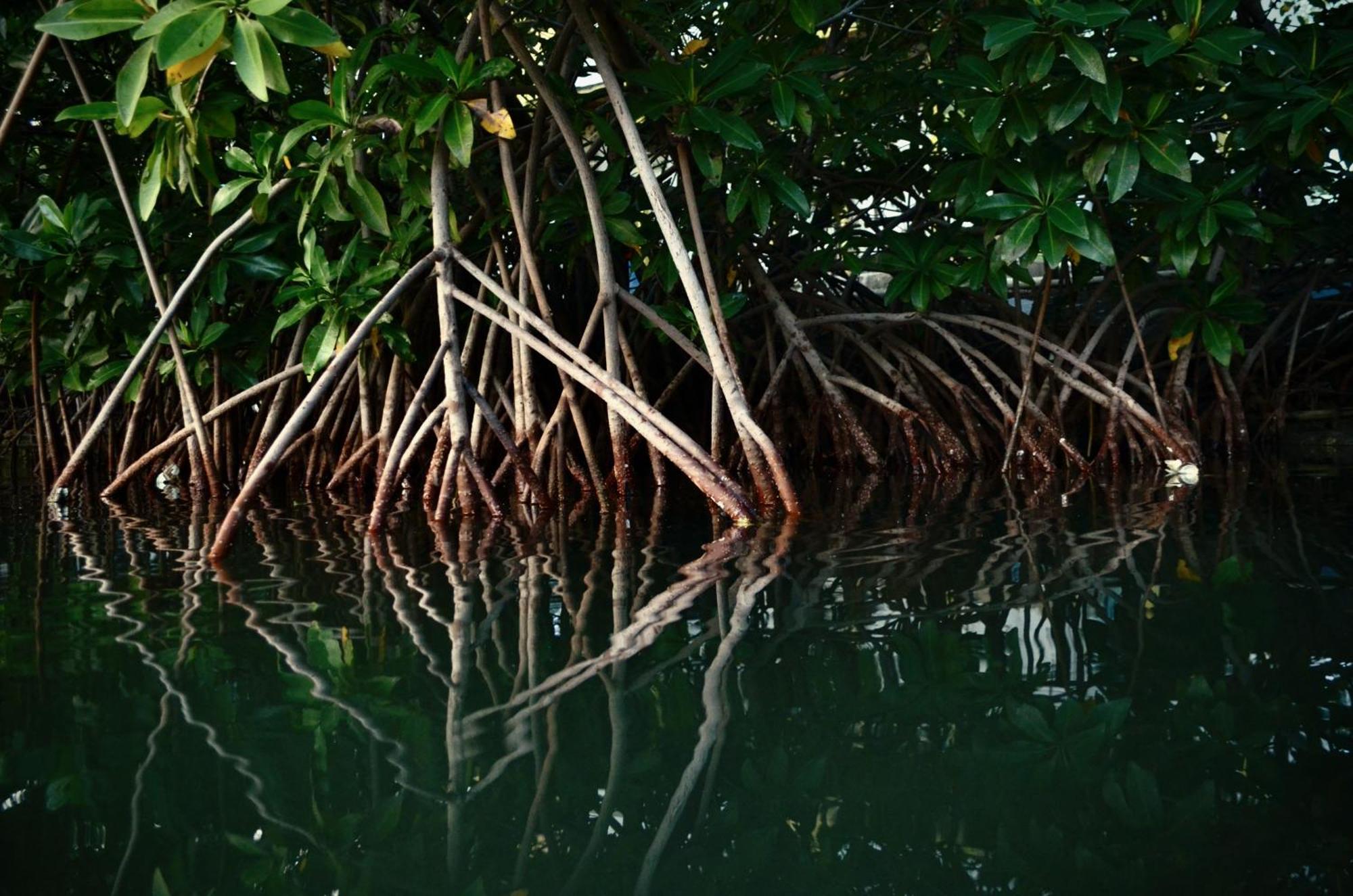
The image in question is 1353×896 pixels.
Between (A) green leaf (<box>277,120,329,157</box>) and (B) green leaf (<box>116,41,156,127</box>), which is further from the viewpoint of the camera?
(A) green leaf (<box>277,120,329,157</box>)

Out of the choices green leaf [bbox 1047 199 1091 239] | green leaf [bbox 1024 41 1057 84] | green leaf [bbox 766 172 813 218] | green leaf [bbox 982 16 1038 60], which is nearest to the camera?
green leaf [bbox 982 16 1038 60]

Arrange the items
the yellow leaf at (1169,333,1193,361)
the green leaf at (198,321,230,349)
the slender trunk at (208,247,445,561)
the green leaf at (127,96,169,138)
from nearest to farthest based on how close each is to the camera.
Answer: the green leaf at (127,96,169,138)
the slender trunk at (208,247,445,561)
the yellow leaf at (1169,333,1193,361)
the green leaf at (198,321,230,349)

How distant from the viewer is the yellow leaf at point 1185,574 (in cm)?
246

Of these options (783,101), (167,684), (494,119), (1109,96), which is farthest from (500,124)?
(167,684)

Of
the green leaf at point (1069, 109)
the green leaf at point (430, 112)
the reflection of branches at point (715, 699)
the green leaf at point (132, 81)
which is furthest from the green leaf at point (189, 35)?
the green leaf at point (1069, 109)

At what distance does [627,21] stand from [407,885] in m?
3.51

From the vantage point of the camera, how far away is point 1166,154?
12.2 feet

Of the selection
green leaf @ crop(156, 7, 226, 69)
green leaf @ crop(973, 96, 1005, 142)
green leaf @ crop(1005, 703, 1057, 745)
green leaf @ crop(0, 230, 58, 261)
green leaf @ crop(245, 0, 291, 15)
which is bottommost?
green leaf @ crop(1005, 703, 1057, 745)

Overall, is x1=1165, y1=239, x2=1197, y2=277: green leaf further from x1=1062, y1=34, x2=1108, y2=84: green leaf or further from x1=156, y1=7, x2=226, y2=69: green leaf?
x1=156, y1=7, x2=226, y2=69: green leaf

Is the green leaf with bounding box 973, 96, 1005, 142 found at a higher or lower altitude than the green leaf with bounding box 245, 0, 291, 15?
higher

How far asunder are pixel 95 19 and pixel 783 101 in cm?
204

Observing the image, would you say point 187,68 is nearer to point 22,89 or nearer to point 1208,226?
point 22,89

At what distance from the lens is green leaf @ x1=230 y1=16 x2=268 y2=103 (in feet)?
7.49

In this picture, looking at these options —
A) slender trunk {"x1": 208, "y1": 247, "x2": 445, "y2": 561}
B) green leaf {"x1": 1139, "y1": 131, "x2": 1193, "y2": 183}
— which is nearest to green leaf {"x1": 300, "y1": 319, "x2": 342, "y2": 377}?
slender trunk {"x1": 208, "y1": 247, "x2": 445, "y2": 561}
